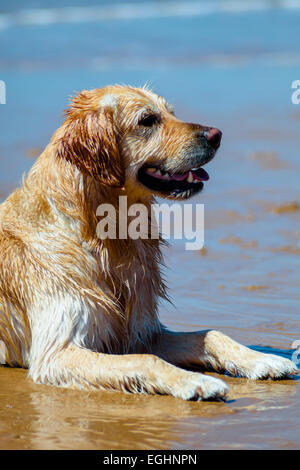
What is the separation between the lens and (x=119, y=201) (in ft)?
16.2

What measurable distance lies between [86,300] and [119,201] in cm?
63

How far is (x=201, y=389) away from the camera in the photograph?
14.2ft

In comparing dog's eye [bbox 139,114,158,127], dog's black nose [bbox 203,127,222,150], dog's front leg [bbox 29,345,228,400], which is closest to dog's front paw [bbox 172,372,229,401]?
dog's front leg [bbox 29,345,228,400]

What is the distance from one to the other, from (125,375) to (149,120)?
1593 millimetres

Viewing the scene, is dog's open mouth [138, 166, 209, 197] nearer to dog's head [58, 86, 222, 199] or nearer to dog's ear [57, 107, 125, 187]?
dog's head [58, 86, 222, 199]

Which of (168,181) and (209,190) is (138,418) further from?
(209,190)

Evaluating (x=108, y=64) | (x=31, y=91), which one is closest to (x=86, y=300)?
(x=31, y=91)

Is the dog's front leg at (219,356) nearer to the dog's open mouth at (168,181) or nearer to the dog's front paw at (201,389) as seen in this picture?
the dog's front paw at (201,389)

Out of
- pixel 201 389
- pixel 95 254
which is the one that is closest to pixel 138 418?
pixel 201 389

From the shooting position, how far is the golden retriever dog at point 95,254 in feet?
15.7

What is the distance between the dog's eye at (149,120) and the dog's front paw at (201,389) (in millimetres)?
1616

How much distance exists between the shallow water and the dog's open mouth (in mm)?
909

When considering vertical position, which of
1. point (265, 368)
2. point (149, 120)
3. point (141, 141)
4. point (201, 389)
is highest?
point (149, 120)

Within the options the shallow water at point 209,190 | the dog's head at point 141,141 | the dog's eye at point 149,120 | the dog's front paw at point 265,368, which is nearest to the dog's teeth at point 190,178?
the dog's head at point 141,141
